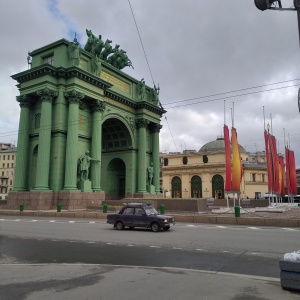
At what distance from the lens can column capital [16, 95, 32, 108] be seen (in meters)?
37.0

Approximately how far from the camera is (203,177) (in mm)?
80500

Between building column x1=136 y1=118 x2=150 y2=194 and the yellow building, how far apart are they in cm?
3172

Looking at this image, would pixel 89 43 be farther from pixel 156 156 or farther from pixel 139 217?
pixel 139 217

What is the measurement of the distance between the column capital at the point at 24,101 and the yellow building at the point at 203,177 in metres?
46.3

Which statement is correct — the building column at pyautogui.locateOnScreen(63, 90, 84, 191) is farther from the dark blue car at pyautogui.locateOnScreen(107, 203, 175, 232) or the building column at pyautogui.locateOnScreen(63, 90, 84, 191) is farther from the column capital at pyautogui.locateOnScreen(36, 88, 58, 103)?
the dark blue car at pyautogui.locateOnScreen(107, 203, 175, 232)

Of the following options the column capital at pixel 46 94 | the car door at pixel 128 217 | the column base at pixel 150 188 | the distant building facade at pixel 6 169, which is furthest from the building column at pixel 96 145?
the distant building facade at pixel 6 169

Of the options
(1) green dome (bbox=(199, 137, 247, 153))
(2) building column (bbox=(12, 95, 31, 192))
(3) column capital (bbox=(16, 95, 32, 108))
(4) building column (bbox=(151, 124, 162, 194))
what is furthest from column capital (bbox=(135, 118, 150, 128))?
(1) green dome (bbox=(199, 137, 247, 153))

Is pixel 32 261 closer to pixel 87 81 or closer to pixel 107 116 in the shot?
pixel 87 81

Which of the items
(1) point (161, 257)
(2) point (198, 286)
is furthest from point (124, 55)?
(2) point (198, 286)

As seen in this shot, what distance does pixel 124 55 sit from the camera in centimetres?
4650

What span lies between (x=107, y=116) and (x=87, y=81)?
611 cm

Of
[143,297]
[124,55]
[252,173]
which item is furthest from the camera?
[252,173]

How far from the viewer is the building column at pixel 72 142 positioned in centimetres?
3413

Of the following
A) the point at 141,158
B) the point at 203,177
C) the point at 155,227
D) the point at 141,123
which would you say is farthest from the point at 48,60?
the point at 203,177
